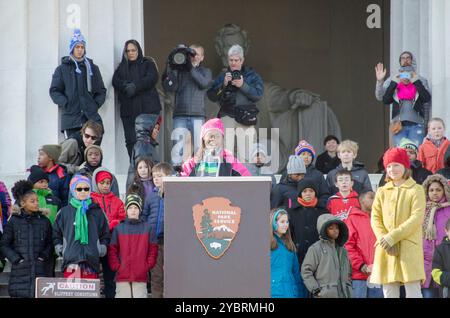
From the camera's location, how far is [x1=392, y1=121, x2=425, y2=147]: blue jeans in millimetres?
18656

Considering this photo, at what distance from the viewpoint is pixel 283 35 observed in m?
24.2

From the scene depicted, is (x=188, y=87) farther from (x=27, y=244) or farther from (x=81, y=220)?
(x=27, y=244)

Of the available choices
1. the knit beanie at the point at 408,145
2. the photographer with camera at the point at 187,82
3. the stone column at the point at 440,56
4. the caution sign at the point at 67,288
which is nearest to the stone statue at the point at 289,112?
the stone column at the point at 440,56

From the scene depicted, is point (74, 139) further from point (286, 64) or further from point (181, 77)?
point (286, 64)

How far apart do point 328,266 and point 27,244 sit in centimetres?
303

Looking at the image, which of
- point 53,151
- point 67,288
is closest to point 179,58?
point 53,151

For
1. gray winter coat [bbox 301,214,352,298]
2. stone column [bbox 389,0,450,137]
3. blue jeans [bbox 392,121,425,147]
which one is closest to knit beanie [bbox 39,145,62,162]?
gray winter coat [bbox 301,214,352,298]

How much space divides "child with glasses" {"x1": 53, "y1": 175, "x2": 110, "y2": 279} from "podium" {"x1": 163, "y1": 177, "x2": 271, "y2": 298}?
2.84m

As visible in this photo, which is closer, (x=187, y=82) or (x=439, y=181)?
(x=439, y=181)

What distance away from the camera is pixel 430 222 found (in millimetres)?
15172

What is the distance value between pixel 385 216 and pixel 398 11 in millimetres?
8258

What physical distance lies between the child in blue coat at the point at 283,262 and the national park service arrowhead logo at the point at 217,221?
272 centimetres

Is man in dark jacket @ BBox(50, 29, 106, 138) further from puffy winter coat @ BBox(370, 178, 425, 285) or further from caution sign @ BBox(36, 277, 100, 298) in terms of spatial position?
caution sign @ BBox(36, 277, 100, 298)
